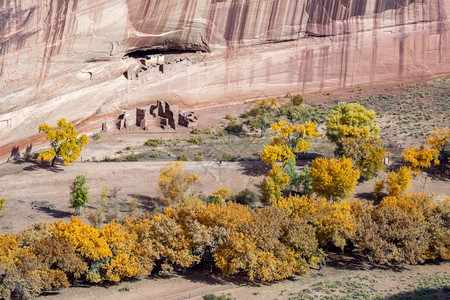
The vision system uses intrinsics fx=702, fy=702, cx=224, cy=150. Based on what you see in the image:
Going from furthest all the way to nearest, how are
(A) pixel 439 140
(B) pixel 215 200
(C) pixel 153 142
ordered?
(C) pixel 153 142 < (A) pixel 439 140 < (B) pixel 215 200

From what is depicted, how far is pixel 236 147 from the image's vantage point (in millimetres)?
46812

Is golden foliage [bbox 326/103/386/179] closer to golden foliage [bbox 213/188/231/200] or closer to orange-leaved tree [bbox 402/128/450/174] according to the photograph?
orange-leaved tree [bbox 402/128/450/174]

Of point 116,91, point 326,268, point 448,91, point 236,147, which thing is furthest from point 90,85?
point 448,91

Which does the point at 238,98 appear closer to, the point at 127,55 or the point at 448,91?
the point at 127,55

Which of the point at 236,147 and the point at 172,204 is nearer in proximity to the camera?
the point at 172,204

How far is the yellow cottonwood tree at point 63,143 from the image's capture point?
4112 centimetres

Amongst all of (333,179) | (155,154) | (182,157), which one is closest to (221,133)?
(182,157)

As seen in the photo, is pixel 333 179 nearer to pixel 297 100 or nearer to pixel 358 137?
pixel 358 137

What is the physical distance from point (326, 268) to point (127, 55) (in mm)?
24843

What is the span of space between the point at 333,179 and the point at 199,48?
64.2 ft

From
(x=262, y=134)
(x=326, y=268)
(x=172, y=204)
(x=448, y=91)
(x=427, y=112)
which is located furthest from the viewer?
(x=448, y=91)

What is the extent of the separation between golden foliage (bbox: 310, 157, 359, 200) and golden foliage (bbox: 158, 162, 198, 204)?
22.1 feet

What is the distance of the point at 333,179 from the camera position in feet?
125

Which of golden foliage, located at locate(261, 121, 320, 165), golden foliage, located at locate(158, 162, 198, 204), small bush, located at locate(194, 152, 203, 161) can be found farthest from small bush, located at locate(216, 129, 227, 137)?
golden foliage, located at locate(158, 162, 198, 204)
